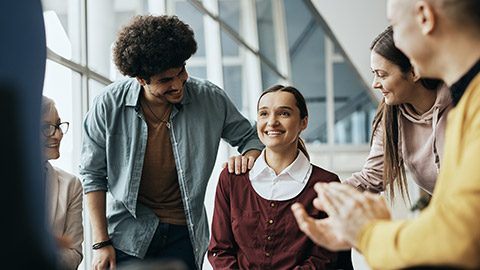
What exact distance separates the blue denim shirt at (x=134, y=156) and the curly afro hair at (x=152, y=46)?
154 mm

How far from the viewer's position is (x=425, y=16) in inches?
42.2

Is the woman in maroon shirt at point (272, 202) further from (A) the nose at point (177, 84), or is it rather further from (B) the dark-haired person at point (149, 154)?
(A) the nose at point (177, 84)

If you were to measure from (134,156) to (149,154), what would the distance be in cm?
8

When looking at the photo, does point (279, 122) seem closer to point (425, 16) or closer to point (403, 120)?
point (403, 120)

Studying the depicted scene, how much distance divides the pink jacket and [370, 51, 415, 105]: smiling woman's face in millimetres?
95

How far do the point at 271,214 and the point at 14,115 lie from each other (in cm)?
145

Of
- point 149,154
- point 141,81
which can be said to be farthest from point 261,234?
point 141,81

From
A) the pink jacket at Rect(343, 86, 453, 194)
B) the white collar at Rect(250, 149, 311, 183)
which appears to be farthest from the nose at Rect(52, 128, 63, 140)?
the pink jacket at Rect(343, 86, 453, 194)

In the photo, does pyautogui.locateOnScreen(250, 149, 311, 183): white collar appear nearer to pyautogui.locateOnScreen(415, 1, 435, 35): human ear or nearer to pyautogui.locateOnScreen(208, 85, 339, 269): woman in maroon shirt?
pyautogui.locateOnScreen(208, 85, 339, 269): woman in maroon shirt

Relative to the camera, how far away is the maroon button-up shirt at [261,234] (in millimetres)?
2021

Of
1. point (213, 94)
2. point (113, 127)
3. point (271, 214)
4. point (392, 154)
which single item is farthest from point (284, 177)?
point (113, 127)

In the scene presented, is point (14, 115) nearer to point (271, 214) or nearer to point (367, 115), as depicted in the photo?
point (271, 214)

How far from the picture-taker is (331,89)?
1292 centimetres

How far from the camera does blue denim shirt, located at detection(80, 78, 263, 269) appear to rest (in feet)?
7.80
